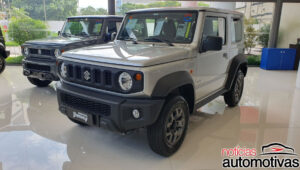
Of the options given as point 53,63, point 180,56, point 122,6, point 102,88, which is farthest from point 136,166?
point 122,6

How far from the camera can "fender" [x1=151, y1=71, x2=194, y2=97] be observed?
2.33m

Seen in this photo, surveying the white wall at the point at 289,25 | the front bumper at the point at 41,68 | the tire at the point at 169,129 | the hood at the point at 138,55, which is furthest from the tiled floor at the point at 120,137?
the white wall at the point at 289,25

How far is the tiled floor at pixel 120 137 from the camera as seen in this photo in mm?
2650

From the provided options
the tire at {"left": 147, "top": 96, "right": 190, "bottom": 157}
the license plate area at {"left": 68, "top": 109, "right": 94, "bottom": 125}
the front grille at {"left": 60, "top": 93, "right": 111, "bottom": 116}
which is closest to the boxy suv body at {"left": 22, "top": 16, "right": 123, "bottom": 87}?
the front grille at {"left": 60, "top": 93, "right": 111, "bottom": 116}

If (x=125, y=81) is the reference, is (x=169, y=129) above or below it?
below

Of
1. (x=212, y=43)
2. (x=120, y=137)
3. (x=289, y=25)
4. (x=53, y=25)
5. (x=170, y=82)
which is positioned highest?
(x=289, y=25)

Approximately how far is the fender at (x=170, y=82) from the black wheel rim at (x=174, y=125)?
0.93 feet

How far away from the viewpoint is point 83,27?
5738 mm

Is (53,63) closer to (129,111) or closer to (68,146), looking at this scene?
(68,146)

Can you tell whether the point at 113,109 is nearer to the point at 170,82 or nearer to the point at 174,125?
the point at 170,82

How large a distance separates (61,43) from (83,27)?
1.00 metres

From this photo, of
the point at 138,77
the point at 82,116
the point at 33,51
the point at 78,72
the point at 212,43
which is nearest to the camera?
the point at 138,77

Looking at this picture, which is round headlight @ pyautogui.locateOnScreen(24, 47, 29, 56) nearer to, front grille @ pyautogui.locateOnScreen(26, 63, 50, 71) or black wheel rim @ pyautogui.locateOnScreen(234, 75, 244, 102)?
front grille @ pyautogui.locateOnScreen(26, 63, 50, 71)

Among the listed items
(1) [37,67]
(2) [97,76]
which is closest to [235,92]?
(2) [97,76]
